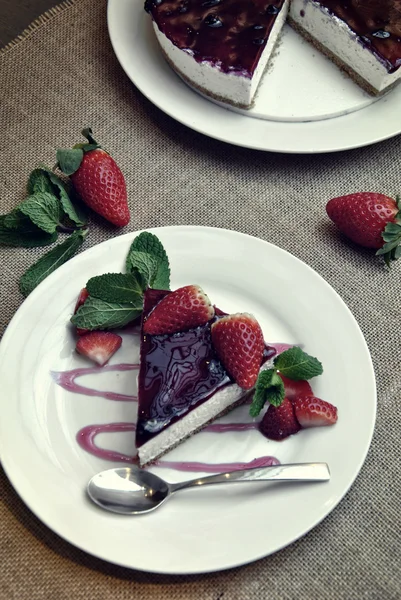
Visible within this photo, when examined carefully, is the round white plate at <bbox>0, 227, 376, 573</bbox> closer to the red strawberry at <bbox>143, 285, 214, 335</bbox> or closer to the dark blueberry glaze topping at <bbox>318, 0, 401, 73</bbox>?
the red strawberry at <bbox>143, 285, 214, 335</bbox>

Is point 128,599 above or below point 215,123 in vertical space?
below

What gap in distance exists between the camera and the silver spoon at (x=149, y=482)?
5.52 feet

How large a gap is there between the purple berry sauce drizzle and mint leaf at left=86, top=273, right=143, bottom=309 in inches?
7.2

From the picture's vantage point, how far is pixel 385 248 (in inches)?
81.7

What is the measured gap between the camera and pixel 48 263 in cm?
213

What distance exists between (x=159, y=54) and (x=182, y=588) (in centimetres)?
179

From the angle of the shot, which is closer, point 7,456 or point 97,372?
point 7,456

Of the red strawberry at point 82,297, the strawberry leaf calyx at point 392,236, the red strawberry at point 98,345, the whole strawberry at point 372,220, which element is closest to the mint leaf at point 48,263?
the red strawberry at point 82,297

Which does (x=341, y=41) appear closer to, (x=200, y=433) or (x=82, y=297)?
(x=82, y=297)

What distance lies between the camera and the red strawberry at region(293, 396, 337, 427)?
175cm

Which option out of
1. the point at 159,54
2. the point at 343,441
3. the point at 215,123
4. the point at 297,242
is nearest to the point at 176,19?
the point at 159,54

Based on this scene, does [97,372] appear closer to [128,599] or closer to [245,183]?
[128,599]

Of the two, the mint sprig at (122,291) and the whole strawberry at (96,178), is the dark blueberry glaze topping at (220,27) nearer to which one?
the whole strawberry at (96,178)

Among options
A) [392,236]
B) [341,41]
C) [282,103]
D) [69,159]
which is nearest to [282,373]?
[392,236]
